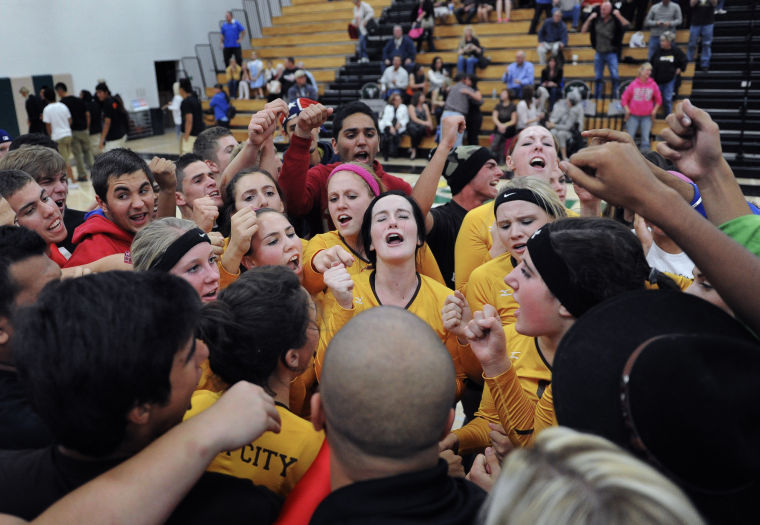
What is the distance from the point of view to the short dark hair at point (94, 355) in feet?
3.84

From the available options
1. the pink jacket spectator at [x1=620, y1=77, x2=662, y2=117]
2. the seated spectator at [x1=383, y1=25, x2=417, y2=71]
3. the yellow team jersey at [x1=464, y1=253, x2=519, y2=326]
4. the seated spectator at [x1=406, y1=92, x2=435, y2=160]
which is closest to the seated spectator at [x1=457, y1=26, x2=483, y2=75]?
the seated spectator at [x1=383, y1=25, x2=417, y2=71]

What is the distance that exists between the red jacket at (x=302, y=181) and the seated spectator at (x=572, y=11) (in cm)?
1345

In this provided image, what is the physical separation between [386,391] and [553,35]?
14531mm

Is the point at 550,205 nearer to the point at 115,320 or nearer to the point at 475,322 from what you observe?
the point at 475,322

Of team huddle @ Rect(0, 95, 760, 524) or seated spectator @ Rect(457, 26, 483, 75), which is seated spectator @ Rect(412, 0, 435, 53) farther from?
team huddle @ Rect(0, 95, 760, 524)

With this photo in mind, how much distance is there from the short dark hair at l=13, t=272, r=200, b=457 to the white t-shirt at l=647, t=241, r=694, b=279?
2653mm

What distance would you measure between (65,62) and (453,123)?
61.7 feet

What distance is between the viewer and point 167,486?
46.1 inches

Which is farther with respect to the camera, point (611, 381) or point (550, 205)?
point (550, 205)

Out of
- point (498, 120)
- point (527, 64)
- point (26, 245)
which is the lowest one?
point (498, 120)

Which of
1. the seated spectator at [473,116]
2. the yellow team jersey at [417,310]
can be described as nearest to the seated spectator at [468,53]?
the seated spectator at [473,116]

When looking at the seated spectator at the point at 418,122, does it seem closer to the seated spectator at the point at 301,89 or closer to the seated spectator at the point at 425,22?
the seated spectator at the point at 301,89

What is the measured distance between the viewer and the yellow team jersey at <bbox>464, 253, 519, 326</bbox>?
2.73m

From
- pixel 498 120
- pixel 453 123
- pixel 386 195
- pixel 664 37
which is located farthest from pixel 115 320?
pixel 664 37
